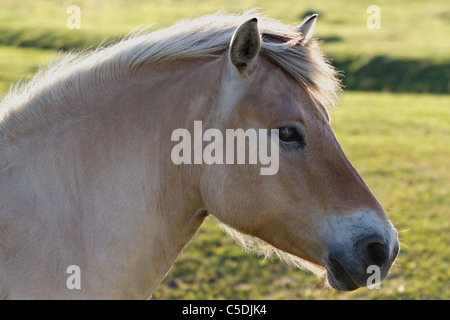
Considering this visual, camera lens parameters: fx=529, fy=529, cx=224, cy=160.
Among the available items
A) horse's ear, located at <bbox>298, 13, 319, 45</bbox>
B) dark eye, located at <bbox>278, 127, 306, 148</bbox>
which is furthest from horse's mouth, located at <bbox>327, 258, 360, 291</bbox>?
horse's ear, located at <bbox>298, 13, 319, 45</bbox>

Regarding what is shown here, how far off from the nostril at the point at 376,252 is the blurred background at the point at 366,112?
602 mm

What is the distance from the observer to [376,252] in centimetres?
281

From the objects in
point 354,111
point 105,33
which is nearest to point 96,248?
point 354,111

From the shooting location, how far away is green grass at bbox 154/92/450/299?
672 cm

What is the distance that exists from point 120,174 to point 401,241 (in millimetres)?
6123

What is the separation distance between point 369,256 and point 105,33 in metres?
25.4

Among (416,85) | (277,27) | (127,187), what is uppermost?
(416,85)

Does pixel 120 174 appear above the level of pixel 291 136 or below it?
below

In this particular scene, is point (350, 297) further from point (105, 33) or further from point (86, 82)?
point (105, 33)

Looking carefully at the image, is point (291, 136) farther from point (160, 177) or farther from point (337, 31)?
point (337, 31)

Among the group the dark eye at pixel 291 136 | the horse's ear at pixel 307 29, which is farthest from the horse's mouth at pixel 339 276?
the horse's ear at pixel 307 29

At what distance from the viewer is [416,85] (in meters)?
21.8

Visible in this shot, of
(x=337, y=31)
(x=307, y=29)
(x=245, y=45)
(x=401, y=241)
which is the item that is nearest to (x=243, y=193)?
(x=245, y=45)
